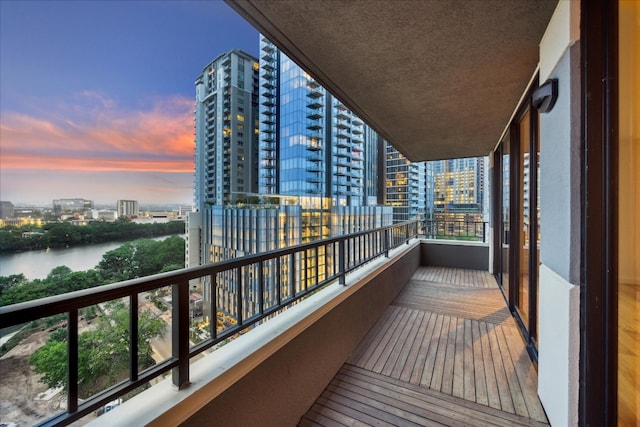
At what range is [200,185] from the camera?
11.2 m

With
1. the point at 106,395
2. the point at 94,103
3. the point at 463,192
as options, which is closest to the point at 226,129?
the point at 94,103

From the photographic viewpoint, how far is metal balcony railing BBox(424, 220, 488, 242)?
239 inches

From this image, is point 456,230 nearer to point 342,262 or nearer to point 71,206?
point 342,262

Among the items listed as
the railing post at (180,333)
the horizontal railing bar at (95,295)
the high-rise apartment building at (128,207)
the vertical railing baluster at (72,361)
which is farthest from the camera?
the high-rise apartment building at (128,207)

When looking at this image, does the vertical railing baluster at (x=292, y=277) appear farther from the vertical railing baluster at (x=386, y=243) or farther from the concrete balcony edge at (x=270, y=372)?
the vertical railing baluster at (x=386, y=243)

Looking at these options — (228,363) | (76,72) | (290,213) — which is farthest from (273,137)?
(228,363)

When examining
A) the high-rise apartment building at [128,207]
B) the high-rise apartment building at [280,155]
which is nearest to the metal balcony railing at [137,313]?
the high-rise apartment building at [128,207]

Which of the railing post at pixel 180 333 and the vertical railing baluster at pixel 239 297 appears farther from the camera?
the vertical railing baluster at pixel 239 297

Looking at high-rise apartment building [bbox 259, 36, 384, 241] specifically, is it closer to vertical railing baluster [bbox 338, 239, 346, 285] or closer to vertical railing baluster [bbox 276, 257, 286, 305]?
vertical railing baluster [bbox 338, 239, 346, 285]

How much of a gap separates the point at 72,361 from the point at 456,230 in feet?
22.8

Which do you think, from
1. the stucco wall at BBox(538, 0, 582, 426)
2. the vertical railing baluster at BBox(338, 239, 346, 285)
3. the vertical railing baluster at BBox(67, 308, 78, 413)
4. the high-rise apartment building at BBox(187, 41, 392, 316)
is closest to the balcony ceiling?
the stucco wall at BBox(538, 0, 582, 426)

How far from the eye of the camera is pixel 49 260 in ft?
6.29

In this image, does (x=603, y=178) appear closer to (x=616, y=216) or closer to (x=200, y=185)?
(x=616, y=216)

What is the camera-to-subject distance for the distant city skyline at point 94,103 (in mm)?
3676
